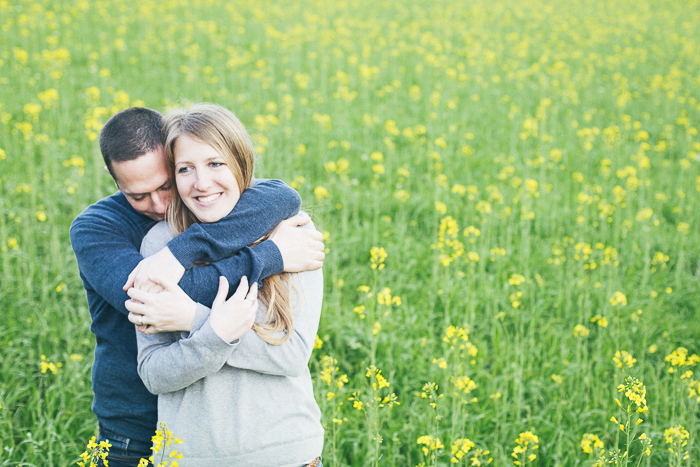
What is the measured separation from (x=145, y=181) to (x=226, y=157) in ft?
1.08

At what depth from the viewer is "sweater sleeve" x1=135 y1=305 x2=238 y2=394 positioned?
1666 mm

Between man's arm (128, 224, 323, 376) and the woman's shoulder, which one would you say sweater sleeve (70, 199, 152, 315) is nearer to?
the woman's shoulder

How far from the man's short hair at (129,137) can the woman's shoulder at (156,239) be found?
0.27 meters

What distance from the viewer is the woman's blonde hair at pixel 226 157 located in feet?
6.12

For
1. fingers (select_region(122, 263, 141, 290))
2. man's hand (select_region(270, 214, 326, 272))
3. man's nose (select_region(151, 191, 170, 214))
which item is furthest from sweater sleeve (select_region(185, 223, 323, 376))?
man's nose (select_region(151, 191, 170, 214))

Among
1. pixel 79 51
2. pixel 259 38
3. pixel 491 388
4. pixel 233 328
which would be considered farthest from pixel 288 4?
pixel 233 328

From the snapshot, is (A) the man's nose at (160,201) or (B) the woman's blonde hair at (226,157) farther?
(A) the man's nose at (160,201)

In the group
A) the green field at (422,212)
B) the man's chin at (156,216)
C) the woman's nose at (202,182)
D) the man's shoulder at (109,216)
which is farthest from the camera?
the green field at (422,212)

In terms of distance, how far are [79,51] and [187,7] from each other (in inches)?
156

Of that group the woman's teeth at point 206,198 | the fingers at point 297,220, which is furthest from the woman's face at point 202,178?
the fingers at point 297,220

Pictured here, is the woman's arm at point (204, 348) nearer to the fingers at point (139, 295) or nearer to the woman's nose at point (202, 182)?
the fingers at point (139, 295)

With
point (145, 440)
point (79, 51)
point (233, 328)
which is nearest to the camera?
point (233, 328)

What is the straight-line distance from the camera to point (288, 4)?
43.4 ft

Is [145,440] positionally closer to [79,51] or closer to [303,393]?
[303,393]
